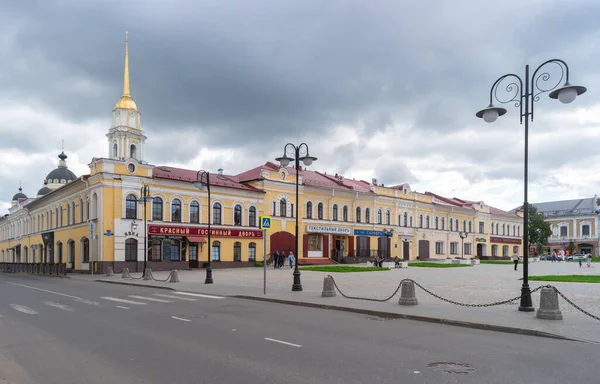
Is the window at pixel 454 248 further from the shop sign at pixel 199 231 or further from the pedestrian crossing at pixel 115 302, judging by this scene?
the pedestrian crossing at pixel 115 302

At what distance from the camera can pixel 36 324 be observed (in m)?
11.5

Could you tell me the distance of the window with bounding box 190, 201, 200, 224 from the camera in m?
43.7

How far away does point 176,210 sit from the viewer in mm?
42531

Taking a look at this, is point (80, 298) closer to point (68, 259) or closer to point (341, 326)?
point (341, 326)

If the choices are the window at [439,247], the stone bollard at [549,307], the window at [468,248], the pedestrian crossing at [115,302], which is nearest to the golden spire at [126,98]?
the pedestrian crossing at [115,302]

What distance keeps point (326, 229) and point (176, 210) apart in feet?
58.6

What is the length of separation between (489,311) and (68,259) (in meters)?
41.6

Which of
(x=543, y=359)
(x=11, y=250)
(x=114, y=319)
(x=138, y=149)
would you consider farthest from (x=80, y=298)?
(x=11, y=250)

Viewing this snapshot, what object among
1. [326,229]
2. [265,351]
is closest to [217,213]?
[326,229]

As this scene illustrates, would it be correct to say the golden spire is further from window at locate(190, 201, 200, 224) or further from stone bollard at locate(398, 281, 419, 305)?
stone bollard at locate(398, 281, 419, 305)

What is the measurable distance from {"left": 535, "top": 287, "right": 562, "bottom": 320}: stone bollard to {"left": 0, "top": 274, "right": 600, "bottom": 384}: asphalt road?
2029mm

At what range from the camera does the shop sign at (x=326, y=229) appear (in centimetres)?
5204

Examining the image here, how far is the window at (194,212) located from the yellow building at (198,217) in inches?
3.6

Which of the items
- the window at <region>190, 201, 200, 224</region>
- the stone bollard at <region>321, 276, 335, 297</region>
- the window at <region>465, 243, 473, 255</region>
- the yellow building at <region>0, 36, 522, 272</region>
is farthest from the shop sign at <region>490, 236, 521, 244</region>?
the stone bollard at <region>321, 276, 335, 297</region>
